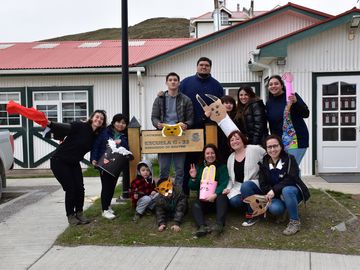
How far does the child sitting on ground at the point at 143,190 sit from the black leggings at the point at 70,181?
0.72 metres

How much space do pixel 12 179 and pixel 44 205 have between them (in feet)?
14.1

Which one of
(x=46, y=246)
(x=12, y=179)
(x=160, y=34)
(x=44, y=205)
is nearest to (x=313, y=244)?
(x=46, y=246)

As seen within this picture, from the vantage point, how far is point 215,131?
19.5 feet

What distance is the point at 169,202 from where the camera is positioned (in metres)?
5.65

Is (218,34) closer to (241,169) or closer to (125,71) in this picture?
(125,71)

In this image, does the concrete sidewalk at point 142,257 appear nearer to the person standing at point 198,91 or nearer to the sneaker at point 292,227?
the sneaker at point 292,227

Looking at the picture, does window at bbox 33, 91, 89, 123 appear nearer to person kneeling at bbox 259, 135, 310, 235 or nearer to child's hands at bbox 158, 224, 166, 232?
child's hands at bbox 158, 224, 166, 232

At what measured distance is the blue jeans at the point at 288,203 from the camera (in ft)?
16.7

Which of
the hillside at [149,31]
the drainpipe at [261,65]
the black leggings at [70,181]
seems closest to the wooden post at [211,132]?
the black leggings at [70,181]

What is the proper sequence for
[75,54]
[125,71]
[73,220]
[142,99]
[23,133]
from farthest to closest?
1. [75,54]
2. [23,133]
3. [142,99]
4. [125,71]
5. [73,220]

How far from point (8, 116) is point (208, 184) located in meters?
9.60

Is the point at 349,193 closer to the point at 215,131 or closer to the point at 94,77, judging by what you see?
the point at 215,131

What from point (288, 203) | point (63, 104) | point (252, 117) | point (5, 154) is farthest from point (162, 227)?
point (63, 104)

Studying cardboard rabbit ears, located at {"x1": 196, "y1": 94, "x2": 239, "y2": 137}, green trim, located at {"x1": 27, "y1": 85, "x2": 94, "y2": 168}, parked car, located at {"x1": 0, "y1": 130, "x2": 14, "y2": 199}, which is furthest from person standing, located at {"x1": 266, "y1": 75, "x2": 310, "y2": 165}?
green trim, located at {"x1": 27, "y1": 85, "x2": 94, "y2": 168}
